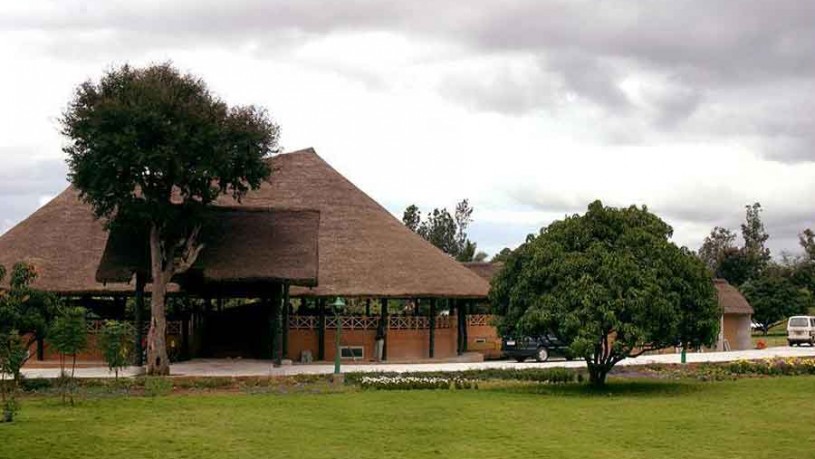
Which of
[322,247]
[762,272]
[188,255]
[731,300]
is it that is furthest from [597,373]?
[762,272]

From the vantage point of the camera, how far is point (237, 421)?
19531mm

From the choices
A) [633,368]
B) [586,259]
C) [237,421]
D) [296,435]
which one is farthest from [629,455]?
[633,368]

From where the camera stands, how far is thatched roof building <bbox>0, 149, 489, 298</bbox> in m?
36.1

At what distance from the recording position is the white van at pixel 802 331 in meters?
56.2

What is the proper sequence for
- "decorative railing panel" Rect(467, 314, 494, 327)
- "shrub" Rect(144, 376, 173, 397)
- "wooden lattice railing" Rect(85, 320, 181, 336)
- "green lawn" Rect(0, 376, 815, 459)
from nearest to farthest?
"green lawn" Rect(0, 376, 815, 459) → "shrub" Rect(144, 376, 173, 397) → "wooden lattice railing" Rect(85, 320, 181, 336) → "decorative railing panel" Rect(467, 314, 494, 327)

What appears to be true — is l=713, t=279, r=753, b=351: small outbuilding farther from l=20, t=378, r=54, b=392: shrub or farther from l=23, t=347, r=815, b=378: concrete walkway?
l=20, t=378, r=54, b=392: shrub

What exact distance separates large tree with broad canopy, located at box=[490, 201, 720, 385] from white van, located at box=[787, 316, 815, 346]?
3319 centimetres

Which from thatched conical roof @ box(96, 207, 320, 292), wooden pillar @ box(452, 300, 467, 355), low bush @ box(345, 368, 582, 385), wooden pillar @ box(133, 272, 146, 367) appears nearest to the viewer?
low bush @ box(345, 368, 582, 385)

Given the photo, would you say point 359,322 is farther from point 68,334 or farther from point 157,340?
point 68,334

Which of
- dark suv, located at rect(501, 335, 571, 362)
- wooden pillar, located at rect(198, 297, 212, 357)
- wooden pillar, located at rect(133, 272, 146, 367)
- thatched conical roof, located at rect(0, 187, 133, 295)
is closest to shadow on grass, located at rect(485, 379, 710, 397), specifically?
dark suv, located at rect(501, 335, 571, 362)

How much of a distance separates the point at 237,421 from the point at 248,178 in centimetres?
1426

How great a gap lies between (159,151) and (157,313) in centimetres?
560

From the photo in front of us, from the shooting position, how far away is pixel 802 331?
2213 inches

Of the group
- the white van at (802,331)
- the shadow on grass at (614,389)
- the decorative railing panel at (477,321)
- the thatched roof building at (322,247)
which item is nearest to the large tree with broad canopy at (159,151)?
the thatched roof building at (322,247)
